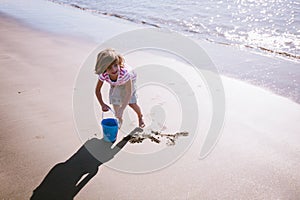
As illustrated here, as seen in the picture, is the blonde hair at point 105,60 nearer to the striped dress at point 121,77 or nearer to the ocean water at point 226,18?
the striped dress at point 121,77

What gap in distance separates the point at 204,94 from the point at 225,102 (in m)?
0.36

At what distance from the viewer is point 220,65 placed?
6105 mm

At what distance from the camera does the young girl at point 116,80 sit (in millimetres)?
2900

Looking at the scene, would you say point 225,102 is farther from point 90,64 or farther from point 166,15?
point 166,15

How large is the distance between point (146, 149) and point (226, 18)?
981 cm

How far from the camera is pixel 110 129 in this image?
10.1 feet

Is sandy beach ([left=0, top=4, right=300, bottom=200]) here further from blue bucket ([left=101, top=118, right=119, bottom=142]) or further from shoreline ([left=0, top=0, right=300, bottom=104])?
shoreline ([left=0, top=0, right=300, bottom=104])

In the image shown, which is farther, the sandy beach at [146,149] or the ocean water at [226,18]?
the ocean water at [226,18]

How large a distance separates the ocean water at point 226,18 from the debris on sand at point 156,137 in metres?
5.10

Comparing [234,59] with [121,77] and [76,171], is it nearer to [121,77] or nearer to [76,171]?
[121,77]

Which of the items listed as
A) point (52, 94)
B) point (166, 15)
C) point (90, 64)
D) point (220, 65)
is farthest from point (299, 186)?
point (166, 15)

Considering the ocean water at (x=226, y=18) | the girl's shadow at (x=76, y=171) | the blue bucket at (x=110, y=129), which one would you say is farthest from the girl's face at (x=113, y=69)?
the ocean water at (x=226, y=18)

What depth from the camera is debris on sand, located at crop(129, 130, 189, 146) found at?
3.31m

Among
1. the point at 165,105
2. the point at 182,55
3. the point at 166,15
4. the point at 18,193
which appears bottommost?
the point at 18,193
